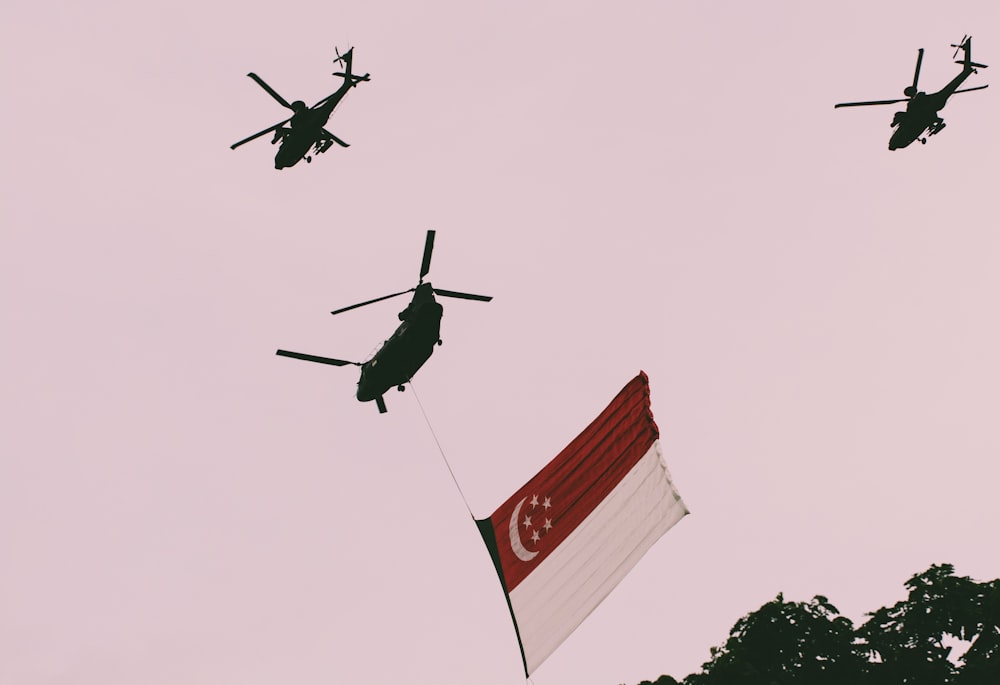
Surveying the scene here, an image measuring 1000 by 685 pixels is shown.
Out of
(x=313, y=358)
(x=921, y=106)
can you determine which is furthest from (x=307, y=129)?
(x=921, y=106)

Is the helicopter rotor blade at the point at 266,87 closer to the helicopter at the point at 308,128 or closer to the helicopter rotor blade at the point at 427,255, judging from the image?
the helicopter at the point at 308,128

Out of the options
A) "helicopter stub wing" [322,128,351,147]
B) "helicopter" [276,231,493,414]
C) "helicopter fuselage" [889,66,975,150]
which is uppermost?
"helicopter stub wing" [322,128,351,147]

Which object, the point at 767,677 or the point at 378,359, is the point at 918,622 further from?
the point at 378,359

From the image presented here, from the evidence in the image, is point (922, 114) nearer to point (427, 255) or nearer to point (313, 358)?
point (427, 255)

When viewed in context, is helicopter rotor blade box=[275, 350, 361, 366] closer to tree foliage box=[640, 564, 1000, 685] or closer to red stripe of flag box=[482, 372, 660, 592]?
red stripe of flag box=[482, 372, 660, 592]

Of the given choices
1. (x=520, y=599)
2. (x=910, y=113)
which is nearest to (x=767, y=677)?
(x=910, y=113)

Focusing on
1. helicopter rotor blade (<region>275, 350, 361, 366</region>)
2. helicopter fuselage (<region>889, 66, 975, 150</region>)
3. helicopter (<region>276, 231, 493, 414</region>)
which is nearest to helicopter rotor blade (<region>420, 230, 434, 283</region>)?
helicopter (<region>276, 231, 493, 414</region>)
